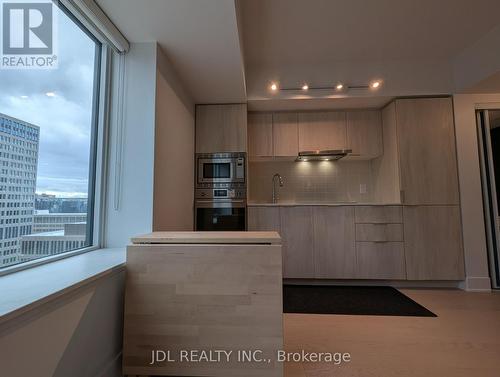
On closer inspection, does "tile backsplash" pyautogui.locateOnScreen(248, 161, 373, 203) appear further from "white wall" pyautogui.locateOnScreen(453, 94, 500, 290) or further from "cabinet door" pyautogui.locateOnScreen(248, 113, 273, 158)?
"white wall" pyautogui.locateOnScreen(453, 94, 500, 290)

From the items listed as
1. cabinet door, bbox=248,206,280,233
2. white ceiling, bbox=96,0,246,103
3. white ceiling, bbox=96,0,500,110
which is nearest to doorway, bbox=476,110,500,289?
white ceiling, bbox=96,0,500,110

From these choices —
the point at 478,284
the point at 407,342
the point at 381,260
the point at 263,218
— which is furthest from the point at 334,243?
the point at 478,284

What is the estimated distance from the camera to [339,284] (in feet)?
9.38

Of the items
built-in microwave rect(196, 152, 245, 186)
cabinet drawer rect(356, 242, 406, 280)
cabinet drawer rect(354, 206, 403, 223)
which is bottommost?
cabinet drawer rect(356, 242, 406, 280)

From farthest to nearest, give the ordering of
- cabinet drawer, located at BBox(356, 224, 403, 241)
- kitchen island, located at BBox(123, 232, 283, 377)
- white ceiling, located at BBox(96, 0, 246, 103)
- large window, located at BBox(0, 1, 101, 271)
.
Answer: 1. cabinet drawer, located at BBox(356, 224, 403, 241)
2. white ceiling, located at BBox(96, 0, 246, 103)
3. kitchen island, located at BBox(123, 232, 283, 377)
4. large window, located at BBox(0, 1, 101, 271)

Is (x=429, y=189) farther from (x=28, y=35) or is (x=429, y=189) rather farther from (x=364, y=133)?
(x=28, y=35)

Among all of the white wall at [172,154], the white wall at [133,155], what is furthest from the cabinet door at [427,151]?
the white wall at [133,155]

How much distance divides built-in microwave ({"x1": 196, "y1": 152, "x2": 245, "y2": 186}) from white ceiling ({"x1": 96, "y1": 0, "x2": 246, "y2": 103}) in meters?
0.86

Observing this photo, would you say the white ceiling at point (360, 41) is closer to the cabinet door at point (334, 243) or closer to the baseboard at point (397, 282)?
the cabinet door at point (334, 243)

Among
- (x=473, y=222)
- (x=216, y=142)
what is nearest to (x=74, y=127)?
(x=216, y=142)

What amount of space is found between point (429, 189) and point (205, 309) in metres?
2.76

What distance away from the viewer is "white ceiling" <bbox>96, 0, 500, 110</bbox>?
5.40 ft

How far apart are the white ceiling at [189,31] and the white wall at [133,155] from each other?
6.8 inches

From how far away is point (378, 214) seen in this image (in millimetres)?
2785
